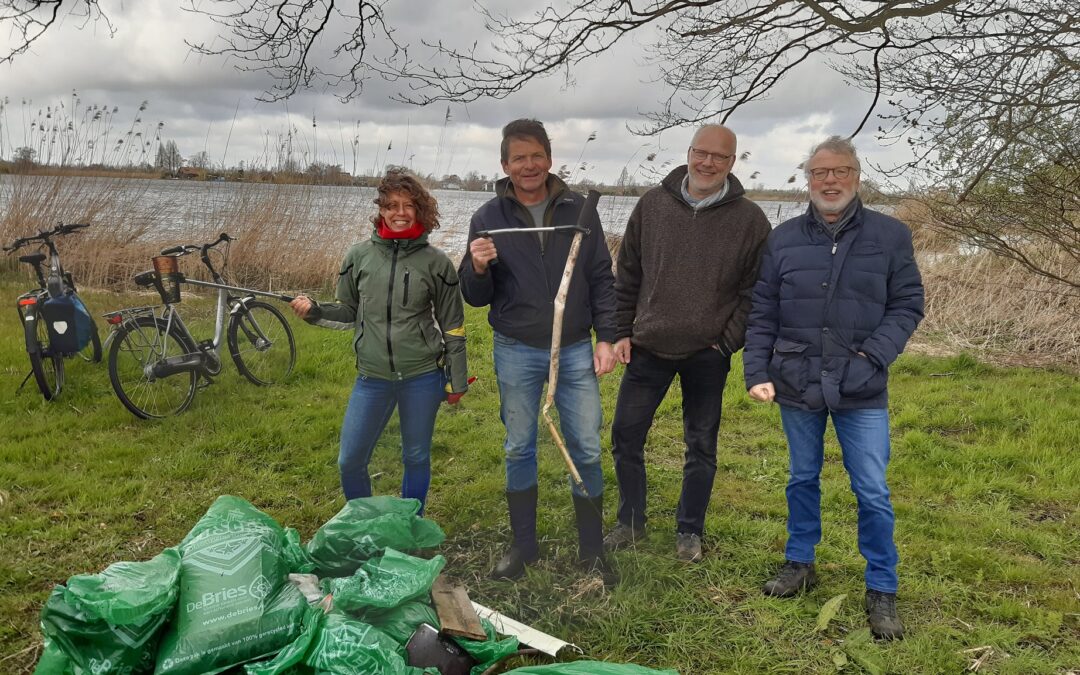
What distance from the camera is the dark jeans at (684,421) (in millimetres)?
3111

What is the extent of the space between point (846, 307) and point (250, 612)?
7.21 feet

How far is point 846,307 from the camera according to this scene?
2680mm

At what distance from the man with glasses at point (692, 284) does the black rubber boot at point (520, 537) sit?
0.56 m

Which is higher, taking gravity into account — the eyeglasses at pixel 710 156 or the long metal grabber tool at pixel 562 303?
the eyeglasses at pixel 710 156

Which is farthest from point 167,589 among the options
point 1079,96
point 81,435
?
point 1079,96

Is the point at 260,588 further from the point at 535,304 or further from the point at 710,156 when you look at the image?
the point at 710,156

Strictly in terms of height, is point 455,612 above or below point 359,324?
below

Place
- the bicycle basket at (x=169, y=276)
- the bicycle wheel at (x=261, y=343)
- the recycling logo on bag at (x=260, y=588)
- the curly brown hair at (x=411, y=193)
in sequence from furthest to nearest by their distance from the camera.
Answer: the bicycle wheel at (x=261, y=343), the bicycle basket at (x=169, y=276), the curly brown hair at (x=411, y=193), the recycling logo on bag at (x=260, y=588)

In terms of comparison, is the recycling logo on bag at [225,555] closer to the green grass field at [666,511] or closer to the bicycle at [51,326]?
the green grass field at [666,511]

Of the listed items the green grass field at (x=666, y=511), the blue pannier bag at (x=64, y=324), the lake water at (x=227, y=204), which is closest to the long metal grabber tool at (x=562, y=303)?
the green grass field at (x=666, y=511)

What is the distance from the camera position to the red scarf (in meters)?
2.88

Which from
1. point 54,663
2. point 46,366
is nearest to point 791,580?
point 54,663

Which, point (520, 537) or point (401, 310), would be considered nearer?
point (401, 310)

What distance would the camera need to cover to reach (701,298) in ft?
9.70
